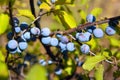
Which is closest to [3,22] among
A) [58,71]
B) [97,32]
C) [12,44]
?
[12,44]

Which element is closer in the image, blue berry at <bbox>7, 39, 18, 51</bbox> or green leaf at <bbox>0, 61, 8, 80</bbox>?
green leaf at <bbox>0, 61, 8, 80</bbox>

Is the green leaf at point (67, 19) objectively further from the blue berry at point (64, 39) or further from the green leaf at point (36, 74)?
the green leaf at point (36, 74)

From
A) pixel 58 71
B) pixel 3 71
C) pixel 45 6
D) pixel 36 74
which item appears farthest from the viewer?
pixel 58 71

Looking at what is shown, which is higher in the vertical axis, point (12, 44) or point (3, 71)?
point (3, 71)

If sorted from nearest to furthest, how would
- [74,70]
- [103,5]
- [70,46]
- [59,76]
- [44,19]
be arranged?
1. [70,46]
2. [74,70]
3. [59,76]
4. [44,19]
5. [103,5]

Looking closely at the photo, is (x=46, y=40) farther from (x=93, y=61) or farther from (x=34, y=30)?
(x=93, y=61)

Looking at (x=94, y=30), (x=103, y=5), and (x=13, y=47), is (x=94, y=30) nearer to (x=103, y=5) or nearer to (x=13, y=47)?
(x=13, y=47)

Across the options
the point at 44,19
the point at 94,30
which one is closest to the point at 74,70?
the point at 94,30

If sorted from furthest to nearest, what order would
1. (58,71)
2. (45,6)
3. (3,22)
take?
(58,71)
(45,6)
(3,22)

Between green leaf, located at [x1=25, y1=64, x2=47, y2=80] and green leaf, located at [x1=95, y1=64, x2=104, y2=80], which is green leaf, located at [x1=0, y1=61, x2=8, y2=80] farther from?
green leaf, located at [x1=95, y1=64, x2=104, y2=80]

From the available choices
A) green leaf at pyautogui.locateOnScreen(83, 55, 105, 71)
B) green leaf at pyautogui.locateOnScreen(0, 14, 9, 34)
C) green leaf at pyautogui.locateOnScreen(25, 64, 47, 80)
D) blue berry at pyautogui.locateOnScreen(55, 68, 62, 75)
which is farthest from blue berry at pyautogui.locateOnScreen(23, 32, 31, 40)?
green leaf at pyautogui.locateOnScreen(25, 64, 47, 80)

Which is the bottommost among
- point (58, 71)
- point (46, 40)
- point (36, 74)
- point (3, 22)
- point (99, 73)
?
point (58, 71)
